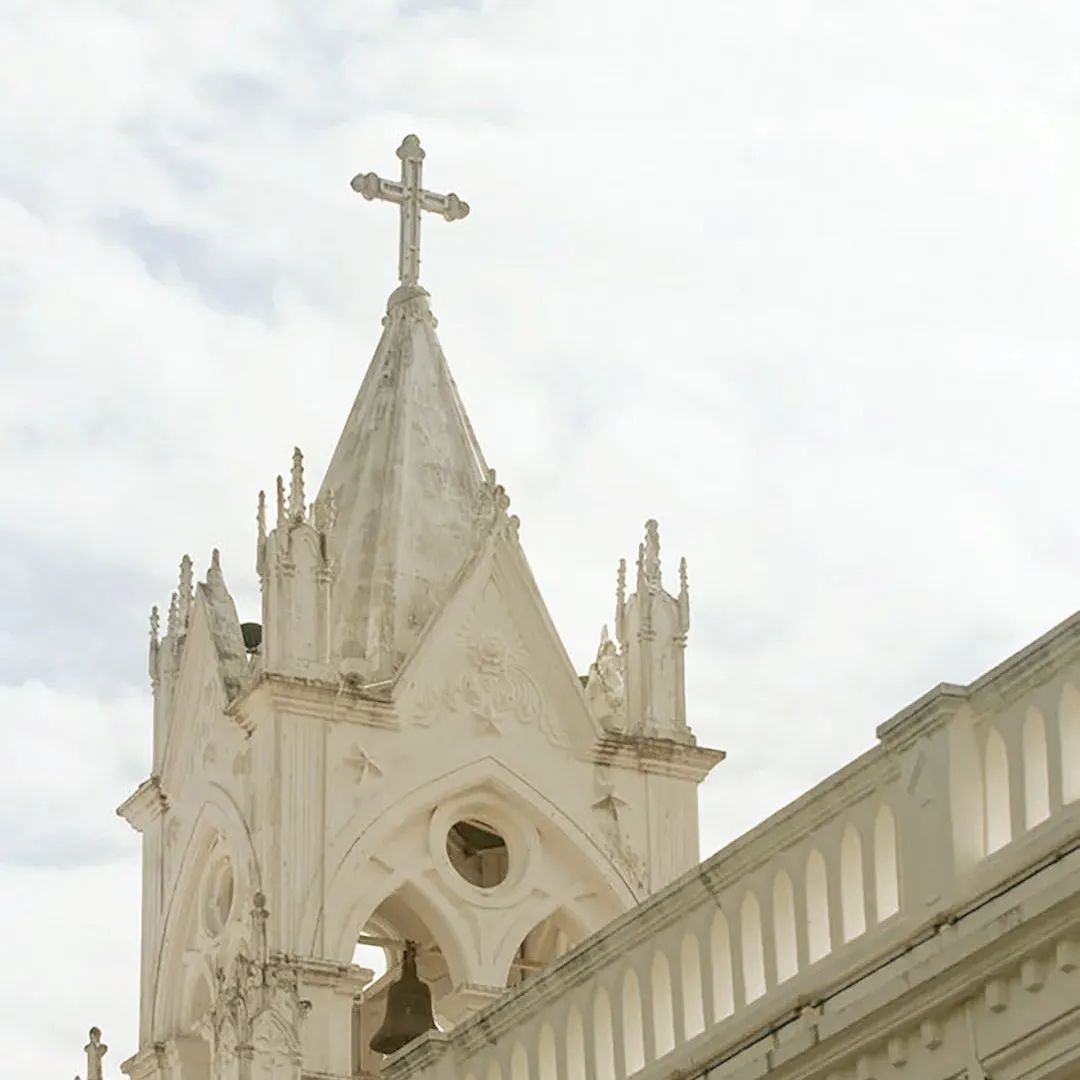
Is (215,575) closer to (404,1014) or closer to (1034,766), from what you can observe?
(404,1014)

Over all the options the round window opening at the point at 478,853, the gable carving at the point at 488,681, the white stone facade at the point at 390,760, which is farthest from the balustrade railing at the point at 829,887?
the round window opening at the point at 478,853

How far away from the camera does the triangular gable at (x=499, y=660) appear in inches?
1080

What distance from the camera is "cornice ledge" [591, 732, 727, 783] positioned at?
91.2ft

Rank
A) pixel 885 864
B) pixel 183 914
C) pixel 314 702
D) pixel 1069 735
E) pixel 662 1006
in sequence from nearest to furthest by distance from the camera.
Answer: pixel 1069 735 < pixel 885 864 < pixel 662 1006 < pixel 314 702 < pixel 183 914

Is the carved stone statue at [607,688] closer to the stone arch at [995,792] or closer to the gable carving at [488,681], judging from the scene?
the gable carving at [488,681]

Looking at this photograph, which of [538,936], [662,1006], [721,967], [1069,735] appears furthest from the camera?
[538,936]

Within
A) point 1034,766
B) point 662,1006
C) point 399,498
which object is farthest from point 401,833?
point 1034,766

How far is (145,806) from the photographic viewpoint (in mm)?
28594

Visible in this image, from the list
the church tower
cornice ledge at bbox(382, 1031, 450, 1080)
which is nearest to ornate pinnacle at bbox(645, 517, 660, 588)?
the church tower

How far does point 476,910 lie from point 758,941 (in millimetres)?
13462

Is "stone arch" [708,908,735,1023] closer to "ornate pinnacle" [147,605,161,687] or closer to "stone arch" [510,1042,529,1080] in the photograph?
"stone arch" [510,1042,529,1080]

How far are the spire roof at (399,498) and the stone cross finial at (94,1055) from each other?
3.08 metres

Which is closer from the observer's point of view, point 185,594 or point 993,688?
point 993,688

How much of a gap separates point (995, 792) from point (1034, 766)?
0.29 metres
